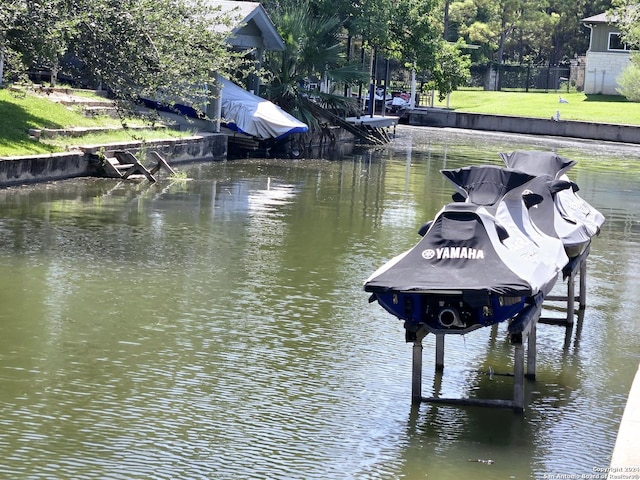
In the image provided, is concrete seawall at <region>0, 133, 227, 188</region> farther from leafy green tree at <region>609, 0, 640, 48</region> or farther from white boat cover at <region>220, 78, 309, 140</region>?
leafy green tree at <region>609, 0, 640, 48</region>

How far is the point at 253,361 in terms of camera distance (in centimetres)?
1102

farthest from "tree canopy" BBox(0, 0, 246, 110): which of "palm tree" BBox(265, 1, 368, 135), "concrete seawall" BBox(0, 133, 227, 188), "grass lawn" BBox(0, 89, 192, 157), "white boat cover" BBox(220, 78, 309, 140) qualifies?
"palm tree" BBox(265, 1, 368, 135)

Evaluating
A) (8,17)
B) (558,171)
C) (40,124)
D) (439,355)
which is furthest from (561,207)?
(40,124)

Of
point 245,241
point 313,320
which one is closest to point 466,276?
point 313,320

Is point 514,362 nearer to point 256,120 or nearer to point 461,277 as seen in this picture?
point 461,277

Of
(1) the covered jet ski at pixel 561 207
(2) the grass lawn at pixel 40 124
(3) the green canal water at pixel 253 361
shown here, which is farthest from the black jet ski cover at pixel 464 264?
(2) the grass lawn at pixel 40 124

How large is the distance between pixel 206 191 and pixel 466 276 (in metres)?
15.5

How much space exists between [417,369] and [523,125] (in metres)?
48.5

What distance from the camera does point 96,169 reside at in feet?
82.2

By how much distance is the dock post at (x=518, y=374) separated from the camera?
9305 mm

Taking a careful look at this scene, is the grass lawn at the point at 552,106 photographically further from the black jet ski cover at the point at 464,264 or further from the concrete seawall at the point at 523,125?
the black jet ski cover at the point at 464,264

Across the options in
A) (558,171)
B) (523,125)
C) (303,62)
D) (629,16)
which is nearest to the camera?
(558,171)

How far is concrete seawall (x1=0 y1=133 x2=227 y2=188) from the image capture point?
72.9 ft

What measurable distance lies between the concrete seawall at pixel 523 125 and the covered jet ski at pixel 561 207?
40370 mm
